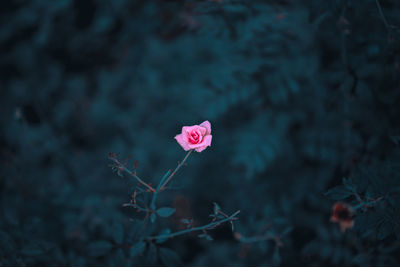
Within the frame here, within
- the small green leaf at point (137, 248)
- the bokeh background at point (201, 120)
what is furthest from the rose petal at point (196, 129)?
the small green leaf at point (137, 248)

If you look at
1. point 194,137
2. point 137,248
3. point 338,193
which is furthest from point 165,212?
point 338,193

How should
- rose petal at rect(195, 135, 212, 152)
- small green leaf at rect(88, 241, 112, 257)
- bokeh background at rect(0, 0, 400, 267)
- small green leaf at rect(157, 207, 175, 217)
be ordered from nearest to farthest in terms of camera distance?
rose petal at rect(195, 135, 212, 152), small green leaf at rect(157, 207, 175, 217), small green leaf at rect(88, 241, 112, 257), bokeh background at rect(0, 0, 400, 267)

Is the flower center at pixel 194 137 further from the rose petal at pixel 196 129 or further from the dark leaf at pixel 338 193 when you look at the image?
the dark leaf at pixel 338 193

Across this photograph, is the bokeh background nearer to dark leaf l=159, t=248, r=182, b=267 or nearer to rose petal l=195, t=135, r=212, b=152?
dark leaf l=159, t=248, r=182, b=267

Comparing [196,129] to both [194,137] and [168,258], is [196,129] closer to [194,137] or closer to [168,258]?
[194,137]

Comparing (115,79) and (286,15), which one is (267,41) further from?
(115,79)

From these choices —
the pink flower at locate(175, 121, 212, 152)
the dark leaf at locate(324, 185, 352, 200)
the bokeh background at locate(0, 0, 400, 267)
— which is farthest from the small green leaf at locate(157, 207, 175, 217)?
the dark leaf at locate(324, 185, 352, 200)

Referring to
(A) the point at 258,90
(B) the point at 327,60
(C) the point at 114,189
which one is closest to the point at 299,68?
(B) the point at 327,60

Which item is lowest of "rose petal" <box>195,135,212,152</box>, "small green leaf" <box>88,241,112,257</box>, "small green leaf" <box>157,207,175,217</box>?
"small green leaf" <box>88,241,112,257</box>
